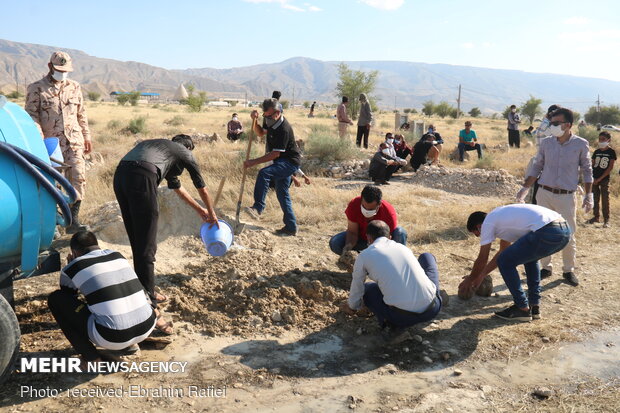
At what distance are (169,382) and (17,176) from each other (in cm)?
155

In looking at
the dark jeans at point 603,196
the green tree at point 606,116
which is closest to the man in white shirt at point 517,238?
the dark jeans at point 603,196

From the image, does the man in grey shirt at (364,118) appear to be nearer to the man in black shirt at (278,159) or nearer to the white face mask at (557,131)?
the man in black shirt at (278,159)

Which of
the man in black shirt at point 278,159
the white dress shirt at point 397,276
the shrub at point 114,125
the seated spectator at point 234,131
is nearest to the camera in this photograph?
the white dress shirt at point 397,276

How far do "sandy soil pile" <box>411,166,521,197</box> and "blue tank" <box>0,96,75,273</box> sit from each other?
28.7 feet

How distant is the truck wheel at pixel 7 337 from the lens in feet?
9.21

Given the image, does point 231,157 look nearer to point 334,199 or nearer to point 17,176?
point 334,199

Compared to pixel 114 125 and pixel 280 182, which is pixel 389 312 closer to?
pixel 280 182

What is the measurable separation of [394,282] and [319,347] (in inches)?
31.9

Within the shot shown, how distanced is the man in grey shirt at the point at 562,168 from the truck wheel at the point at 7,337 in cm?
464

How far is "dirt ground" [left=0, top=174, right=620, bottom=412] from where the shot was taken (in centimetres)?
314

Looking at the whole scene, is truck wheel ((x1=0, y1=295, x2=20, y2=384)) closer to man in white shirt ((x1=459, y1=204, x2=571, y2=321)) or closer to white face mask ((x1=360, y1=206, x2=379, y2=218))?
white face mask ((x1=360, y1=206, x2=379, y2=218))

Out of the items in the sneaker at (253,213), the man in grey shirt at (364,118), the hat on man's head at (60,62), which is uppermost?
the hat on man's head at (60,62)

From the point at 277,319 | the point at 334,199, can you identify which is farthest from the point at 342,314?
the point at 334,199

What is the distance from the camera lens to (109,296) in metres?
3.01
